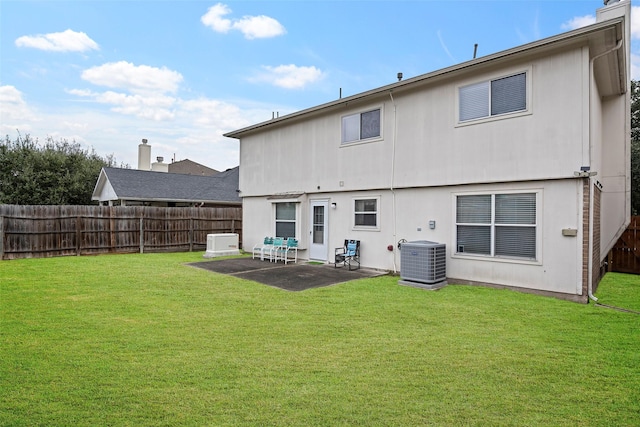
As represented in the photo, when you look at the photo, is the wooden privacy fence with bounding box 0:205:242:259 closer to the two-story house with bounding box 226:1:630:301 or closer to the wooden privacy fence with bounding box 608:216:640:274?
the two-story house with bounding box 226:1:630:301

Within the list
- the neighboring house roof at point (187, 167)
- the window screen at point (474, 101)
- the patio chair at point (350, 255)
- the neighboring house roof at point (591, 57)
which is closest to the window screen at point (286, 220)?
the patio chair at point (350, 255)

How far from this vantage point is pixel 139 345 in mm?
4344

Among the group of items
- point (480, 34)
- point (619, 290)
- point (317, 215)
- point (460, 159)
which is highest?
point (480, 34)

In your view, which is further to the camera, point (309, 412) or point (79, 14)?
point (79, 14)

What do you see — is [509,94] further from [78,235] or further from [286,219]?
[78,235]

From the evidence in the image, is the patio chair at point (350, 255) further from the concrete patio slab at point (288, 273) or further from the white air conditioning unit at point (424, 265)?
the white air conditioning unit at point (424, 265)

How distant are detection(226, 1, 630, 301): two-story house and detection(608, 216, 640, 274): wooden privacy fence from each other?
49 centimetres

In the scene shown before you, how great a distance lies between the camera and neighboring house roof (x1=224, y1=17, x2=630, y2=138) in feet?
21.1

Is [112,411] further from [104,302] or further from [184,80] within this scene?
[184,80]

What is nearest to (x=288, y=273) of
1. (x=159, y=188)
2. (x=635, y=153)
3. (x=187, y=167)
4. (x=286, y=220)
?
(x=286, y=220)

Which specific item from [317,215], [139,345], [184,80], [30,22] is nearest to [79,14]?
[30,22]

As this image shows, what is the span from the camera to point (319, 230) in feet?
39.2

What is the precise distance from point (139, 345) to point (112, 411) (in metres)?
1.56

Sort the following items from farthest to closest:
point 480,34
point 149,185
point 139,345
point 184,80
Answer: point 149,185, point 184,80, point 480,34, point 139,345
